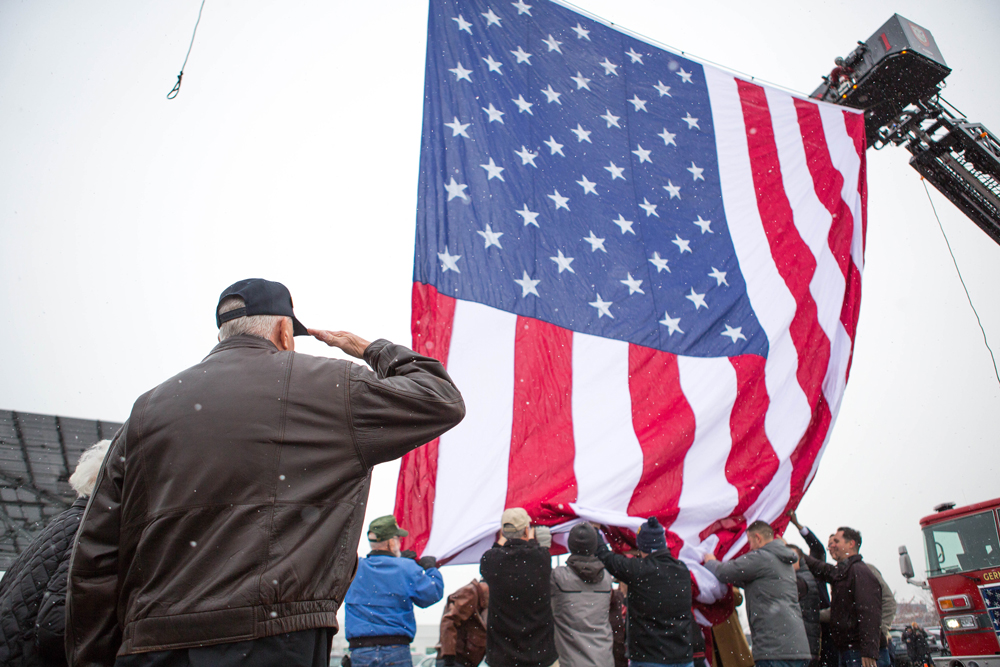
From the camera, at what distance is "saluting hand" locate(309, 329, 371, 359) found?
1427 millimetres

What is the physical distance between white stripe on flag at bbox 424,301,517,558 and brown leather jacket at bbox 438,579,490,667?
85 centimetres

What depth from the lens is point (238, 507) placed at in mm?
1076

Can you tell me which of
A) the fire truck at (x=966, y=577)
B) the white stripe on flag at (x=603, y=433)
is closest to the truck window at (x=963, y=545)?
the fire truck at (x=966, y=577)

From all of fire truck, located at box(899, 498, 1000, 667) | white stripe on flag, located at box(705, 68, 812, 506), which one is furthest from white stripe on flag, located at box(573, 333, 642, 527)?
fire truck, located at box(899, 498, 1000, 667)

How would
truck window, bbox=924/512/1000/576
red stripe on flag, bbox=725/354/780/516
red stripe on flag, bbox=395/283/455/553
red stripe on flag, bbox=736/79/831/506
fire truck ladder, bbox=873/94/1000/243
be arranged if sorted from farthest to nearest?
fire truck ladder, bbox=873/94/1000/243 → truck window, bbox=924/512/1000/576 → red stripe on flag, bbox=736/79/831/506 → red stripe on flag, bbox=725/354/780/516 → red stripe on flag, bbox=395/283/455/553

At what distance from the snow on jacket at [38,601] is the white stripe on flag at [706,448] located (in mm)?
3223

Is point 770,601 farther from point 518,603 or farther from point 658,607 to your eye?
point 518,603

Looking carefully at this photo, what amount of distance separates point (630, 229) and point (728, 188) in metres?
1.26

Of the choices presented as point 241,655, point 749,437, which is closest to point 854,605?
point 749,437

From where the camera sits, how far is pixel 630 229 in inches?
186

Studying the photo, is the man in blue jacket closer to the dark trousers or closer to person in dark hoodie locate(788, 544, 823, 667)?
the dark trousers

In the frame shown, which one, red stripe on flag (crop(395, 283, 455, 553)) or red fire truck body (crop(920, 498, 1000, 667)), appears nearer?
red stripe on flag (crop(395, 283, 455, 553))

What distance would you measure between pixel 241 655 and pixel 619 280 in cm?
384

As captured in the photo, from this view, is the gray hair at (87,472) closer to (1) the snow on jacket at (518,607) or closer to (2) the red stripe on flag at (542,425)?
(1) the snow on jacket at (518,607)
